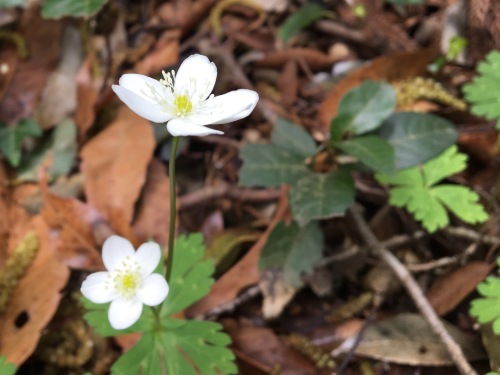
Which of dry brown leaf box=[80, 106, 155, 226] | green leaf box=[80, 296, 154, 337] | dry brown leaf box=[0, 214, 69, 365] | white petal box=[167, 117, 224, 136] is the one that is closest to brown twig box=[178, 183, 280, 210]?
dry brown leaf box=[80, 106, 155, 226]

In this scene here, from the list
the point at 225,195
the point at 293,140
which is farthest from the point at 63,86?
the point at 293,140

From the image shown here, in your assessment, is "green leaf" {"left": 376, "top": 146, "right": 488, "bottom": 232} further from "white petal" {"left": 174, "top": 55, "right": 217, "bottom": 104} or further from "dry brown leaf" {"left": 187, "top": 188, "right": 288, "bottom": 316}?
"white petal" {"left": 174, "top": 55, "right": 217, "bottom": 104}

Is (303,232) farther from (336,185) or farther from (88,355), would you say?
(88,355)

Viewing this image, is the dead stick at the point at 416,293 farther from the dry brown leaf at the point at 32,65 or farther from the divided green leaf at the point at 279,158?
the dry brown leaf at the point at 32,65

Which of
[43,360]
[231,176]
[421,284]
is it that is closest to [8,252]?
[43,360]

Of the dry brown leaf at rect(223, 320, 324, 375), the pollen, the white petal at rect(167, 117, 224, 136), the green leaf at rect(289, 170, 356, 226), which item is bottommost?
the dry brown leaf at rect(223, 320, 324, 375)
